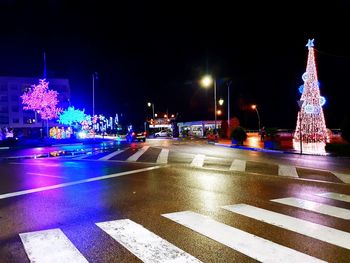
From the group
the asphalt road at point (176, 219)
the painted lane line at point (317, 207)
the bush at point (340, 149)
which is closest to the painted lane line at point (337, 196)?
the asphalt road at point (176, 219)

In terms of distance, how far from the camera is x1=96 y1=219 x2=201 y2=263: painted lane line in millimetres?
4828

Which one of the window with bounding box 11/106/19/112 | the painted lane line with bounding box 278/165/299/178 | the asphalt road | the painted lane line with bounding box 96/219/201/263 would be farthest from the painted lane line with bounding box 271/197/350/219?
the window with bounding box 11/106/19/112

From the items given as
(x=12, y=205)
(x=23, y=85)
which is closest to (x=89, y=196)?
(x=12, y=205)

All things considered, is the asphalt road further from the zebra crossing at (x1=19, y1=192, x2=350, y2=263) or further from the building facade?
the building facade

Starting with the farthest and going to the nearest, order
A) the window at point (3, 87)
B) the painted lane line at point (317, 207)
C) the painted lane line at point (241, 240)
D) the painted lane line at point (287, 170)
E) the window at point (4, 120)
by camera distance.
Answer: the window at point (4, 120) → the window at point (3, 87) → the painted lane line at point (287, 170) → the painted lane line at point (317, 207) → the painted lane line at point (241, 240)

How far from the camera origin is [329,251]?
5039mm

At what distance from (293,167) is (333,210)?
823cm

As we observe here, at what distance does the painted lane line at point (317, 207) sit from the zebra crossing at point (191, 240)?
0.13 ft

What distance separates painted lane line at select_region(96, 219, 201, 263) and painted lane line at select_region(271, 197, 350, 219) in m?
3.63

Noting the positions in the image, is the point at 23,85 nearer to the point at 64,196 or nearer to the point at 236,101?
the point at 236,101

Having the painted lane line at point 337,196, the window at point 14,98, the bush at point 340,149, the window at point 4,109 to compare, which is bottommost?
the painted lane line at point 337,196

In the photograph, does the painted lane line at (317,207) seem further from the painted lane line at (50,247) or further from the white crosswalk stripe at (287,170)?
the painted lane line at (50,247)

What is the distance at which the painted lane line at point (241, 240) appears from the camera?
4.81 meters

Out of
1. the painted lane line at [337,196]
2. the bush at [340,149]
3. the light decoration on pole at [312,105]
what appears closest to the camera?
the painted lane line at [337,196]
